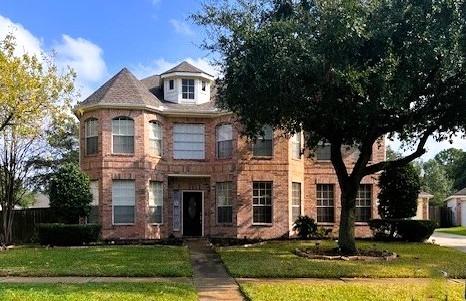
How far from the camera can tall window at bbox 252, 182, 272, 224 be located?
2505 cm

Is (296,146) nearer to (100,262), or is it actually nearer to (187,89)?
(187,89)

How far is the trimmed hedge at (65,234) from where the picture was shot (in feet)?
71.9

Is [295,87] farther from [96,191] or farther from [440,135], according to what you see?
[96,191]

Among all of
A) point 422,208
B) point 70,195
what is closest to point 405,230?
point 70,195

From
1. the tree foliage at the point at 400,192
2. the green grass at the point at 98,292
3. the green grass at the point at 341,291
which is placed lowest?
the green grass at the point at 341,291

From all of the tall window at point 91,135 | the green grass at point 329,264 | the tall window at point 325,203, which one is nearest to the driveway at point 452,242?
the green grass at point 329,264

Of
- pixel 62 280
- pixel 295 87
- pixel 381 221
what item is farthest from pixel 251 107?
pixel 381 221

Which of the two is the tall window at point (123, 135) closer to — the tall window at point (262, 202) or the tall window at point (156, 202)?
the tall window at point (156, 202)

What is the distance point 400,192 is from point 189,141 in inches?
395

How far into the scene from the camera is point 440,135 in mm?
19375

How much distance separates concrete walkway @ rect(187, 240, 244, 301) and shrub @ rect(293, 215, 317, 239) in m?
6.48

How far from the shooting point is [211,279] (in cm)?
1305

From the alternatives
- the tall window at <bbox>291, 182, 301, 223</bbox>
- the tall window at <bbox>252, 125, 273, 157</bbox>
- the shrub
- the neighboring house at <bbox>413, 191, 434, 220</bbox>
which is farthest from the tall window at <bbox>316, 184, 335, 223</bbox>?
the neighboring house at <bbox>413, 191, 434, 220</bbox>

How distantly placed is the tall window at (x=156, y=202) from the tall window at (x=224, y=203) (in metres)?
2.66
